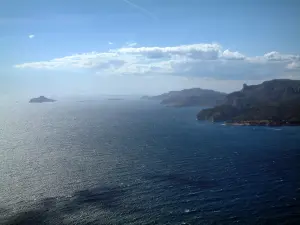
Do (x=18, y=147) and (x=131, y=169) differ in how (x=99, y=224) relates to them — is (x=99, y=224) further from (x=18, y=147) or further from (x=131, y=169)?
(x=18, y=147)

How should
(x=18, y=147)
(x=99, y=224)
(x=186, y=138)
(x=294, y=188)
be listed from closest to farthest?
1. (x=99, y=224)
2. (x=294, y=188)
3. (x=18, y=147)
4. (x=186, y=138)

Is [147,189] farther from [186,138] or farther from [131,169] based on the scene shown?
[186,138]

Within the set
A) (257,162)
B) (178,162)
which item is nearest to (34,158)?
(178,162)

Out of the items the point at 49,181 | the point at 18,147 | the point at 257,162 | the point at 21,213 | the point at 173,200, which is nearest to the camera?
the point at 21,213

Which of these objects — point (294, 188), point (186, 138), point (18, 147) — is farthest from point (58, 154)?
point (294, 188)

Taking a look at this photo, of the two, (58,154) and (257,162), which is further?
(58,154)

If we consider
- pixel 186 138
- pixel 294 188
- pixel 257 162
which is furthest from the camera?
pixel 186 138
